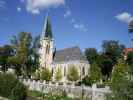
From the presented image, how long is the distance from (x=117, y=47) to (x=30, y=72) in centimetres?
2360

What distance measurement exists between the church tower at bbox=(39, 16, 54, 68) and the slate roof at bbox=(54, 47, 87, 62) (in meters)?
2.54

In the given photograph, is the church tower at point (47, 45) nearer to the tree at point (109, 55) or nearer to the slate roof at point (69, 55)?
the slate roof at point (69, 55)

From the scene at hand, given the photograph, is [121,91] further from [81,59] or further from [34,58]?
[81,59]

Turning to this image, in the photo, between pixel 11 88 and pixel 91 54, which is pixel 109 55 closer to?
pixel 91 54

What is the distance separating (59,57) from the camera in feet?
290

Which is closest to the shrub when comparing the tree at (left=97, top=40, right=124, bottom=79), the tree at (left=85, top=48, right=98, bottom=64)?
the tree at (left=97, top=40, right=124, bottom=79)

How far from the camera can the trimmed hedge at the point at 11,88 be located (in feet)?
96.4

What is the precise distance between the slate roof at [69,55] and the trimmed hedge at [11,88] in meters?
46.4

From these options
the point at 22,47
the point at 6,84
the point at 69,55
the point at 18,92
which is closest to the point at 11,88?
the point at 6,84

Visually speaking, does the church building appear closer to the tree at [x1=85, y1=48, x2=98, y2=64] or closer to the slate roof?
the slate roof

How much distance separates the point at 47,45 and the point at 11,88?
64.2 m

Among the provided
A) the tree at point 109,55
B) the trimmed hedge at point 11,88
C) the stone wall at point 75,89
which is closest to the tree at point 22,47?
the stone wall at point 75,89

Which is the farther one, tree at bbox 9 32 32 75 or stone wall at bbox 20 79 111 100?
tree at bbox 9 32 32 75

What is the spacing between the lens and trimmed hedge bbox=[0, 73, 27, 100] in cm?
2939
